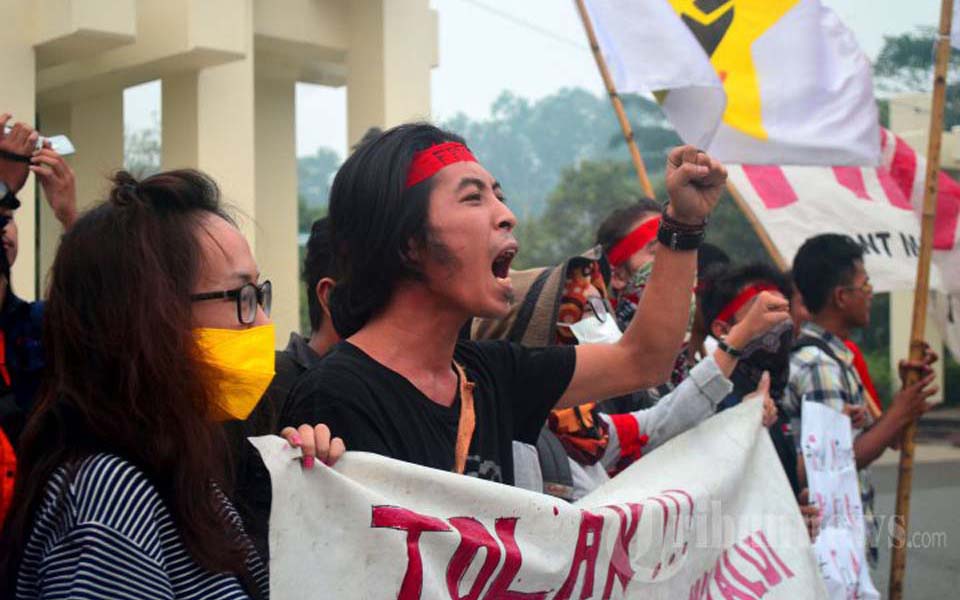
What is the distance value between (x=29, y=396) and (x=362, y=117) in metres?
7.61

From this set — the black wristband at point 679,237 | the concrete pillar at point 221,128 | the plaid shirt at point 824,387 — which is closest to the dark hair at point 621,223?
the plaid shirt at point 824,387

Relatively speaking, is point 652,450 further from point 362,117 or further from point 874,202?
point 362,117

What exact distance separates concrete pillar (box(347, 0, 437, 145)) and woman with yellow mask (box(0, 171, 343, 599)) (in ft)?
27.3

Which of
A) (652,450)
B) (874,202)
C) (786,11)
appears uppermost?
(786,11)

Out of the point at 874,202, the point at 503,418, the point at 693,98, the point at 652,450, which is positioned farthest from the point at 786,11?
the point at 503,418

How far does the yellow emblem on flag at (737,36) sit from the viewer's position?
556cm

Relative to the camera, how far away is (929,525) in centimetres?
1090

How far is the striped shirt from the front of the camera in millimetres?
1774

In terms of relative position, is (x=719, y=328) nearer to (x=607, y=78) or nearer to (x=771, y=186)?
(x=607, y=78)

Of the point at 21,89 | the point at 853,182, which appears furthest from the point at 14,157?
the point at 21,89

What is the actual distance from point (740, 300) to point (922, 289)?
82cm

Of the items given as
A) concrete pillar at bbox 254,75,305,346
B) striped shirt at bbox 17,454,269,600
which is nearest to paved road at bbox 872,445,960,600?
concrete pillar at bbox 254,75,305,346

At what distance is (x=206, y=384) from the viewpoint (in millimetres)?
1992

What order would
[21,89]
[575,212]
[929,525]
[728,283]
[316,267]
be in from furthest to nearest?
1. [575,212]
2. [929,525]
3. [21,89]
4. [728,283]
5. [316,267]
